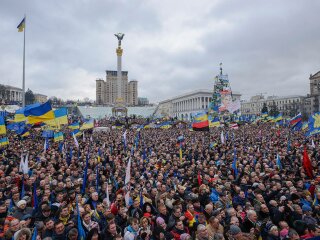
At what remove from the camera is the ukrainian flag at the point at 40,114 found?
449 inches

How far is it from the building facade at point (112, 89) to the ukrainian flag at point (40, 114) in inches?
5326

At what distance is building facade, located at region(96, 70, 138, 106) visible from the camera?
486 ft

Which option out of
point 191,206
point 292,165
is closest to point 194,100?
point 292,165

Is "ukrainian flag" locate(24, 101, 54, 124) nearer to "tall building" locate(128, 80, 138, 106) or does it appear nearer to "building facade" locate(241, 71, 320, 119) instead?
"building facade" locate(241, 71, 320, 119)

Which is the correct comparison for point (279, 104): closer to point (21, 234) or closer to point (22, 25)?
point (22, 25)

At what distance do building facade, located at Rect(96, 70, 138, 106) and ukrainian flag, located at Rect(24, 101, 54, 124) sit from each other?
13527 cm

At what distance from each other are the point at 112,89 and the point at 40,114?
144626mm

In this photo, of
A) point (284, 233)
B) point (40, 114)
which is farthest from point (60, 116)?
point (284, 233)

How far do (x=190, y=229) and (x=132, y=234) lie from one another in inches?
46.7

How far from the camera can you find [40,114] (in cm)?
1150

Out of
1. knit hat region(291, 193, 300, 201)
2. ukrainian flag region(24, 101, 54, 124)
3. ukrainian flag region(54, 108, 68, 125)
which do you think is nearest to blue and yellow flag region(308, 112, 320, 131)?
knit hat region(291, 193, 300, 201)

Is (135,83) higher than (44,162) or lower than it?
higher

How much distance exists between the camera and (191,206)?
5.42 m

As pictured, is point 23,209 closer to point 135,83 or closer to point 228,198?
point 228,198
